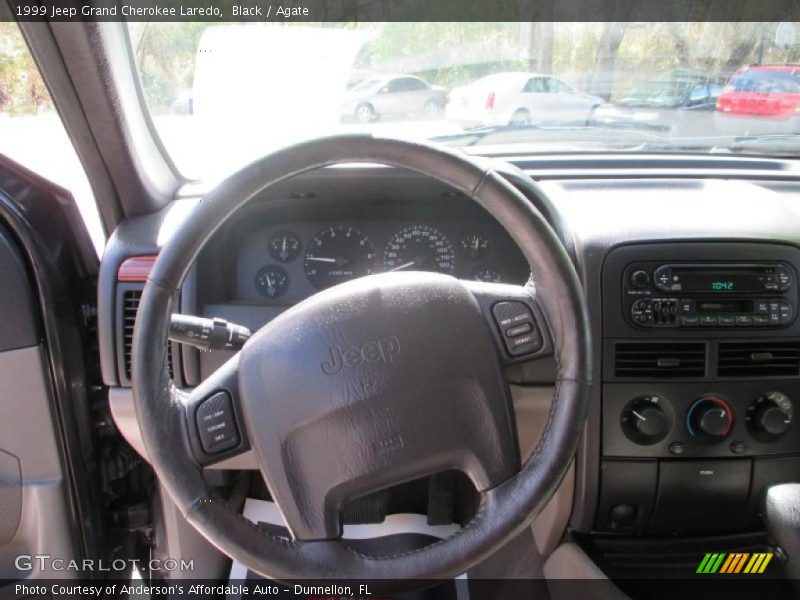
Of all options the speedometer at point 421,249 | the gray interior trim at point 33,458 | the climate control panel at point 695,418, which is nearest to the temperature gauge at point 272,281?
the speedometer at point 421,249

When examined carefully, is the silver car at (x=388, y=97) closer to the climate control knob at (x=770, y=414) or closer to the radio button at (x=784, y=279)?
the radio button at (x=784, y=279)

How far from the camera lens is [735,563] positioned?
1.86m

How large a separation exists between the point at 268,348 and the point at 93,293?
3.65 feet

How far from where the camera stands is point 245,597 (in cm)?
215

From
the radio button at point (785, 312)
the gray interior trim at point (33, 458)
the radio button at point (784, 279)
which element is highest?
the radio button at point (784, 279)

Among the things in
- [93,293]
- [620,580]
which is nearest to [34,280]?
[93,293]

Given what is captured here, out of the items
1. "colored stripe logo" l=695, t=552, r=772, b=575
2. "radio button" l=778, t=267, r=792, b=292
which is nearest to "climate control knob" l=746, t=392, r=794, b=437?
"radio button" l=778, t=267, r=792, b=292

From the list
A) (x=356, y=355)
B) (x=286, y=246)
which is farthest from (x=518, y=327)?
(x=286, y=246)

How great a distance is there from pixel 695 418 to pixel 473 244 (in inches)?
31.6

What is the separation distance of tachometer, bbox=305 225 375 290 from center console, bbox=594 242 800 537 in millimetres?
721

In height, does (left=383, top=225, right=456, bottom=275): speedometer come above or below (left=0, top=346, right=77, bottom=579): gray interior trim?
above

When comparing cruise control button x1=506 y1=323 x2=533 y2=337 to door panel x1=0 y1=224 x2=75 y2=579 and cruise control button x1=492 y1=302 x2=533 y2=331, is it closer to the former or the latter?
cruise control button x1=492 y1=302 x2=533 y2=331

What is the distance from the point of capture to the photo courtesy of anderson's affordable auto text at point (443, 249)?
1.72m

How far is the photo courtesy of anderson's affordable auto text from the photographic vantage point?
1719mm
